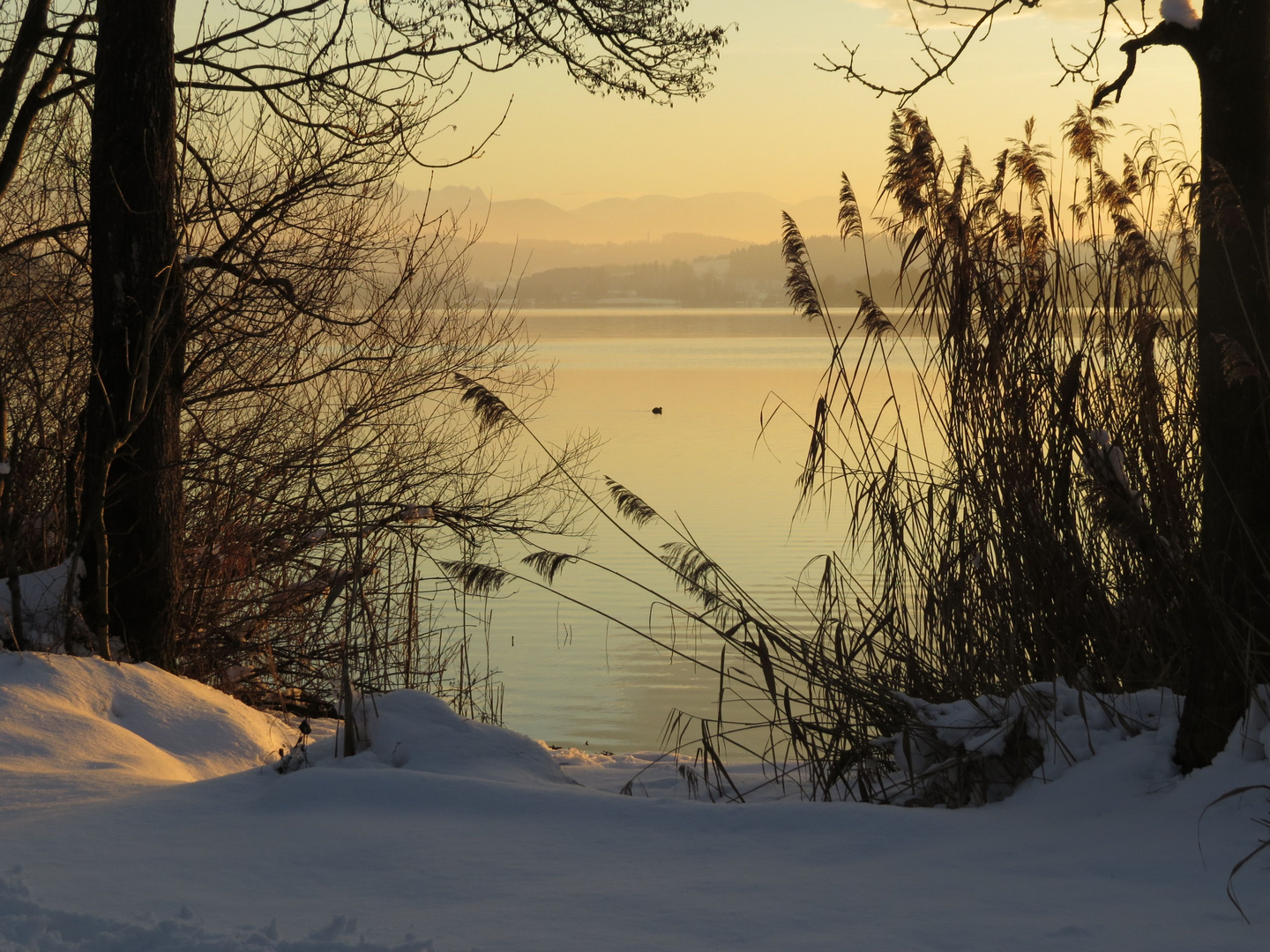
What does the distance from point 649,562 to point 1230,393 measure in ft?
34.9

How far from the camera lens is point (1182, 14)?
347cm

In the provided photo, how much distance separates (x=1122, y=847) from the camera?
3172 mm

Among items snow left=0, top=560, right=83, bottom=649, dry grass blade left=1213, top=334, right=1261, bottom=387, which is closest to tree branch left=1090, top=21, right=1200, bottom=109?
dry grass blade left=1213, top=334, right=1261, bottom=387

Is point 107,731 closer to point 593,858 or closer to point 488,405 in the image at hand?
point 488,405

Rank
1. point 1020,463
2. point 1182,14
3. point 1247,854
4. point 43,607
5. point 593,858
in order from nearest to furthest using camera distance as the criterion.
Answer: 1. point 1247,854
2. point 593,858
3. point 1182,14
4. point 1020,463
5. point 43,607

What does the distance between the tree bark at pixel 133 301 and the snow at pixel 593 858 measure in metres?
2.04

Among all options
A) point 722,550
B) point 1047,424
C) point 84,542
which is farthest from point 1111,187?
point 722,550

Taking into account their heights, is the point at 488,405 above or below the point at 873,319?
below

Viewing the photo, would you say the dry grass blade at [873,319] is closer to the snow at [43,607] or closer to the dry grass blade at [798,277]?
the dry grass blade at [798,277]

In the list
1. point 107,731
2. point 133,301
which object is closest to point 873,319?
point 107,731

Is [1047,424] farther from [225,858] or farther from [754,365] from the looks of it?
[754,365]

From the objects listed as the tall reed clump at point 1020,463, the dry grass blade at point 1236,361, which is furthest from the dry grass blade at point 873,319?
the dry grass blade at point 1236,361

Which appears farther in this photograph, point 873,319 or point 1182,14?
point 873,319

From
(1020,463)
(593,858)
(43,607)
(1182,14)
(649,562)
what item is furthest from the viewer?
(649,562)
